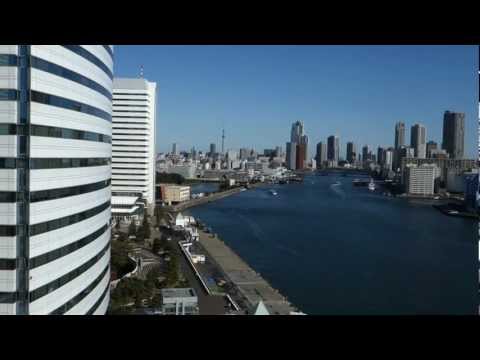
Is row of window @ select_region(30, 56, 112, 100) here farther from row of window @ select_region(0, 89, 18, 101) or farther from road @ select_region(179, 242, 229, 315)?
road @ select_region(179, 242, 229, 315)

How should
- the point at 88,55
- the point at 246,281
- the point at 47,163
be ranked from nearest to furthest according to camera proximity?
the point at 47,163 < the point at 88,55 < the point at 246,281

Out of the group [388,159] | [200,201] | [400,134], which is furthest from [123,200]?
[400,134]

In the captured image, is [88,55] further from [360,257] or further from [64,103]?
[360,257]

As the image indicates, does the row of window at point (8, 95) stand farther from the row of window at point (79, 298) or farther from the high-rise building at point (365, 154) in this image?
the high-rise building at point (365, 154)

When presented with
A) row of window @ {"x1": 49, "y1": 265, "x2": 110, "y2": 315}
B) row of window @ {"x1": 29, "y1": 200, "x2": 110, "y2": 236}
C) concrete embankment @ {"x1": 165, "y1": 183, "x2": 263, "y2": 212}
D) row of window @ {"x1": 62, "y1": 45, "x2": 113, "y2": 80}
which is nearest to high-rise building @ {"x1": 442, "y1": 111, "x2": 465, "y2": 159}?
concrete embankment @ {"x1": 165, "y1": 183, "x2": 263, "y2": 212}

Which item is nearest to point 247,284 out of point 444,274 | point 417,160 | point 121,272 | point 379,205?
point 121,272
